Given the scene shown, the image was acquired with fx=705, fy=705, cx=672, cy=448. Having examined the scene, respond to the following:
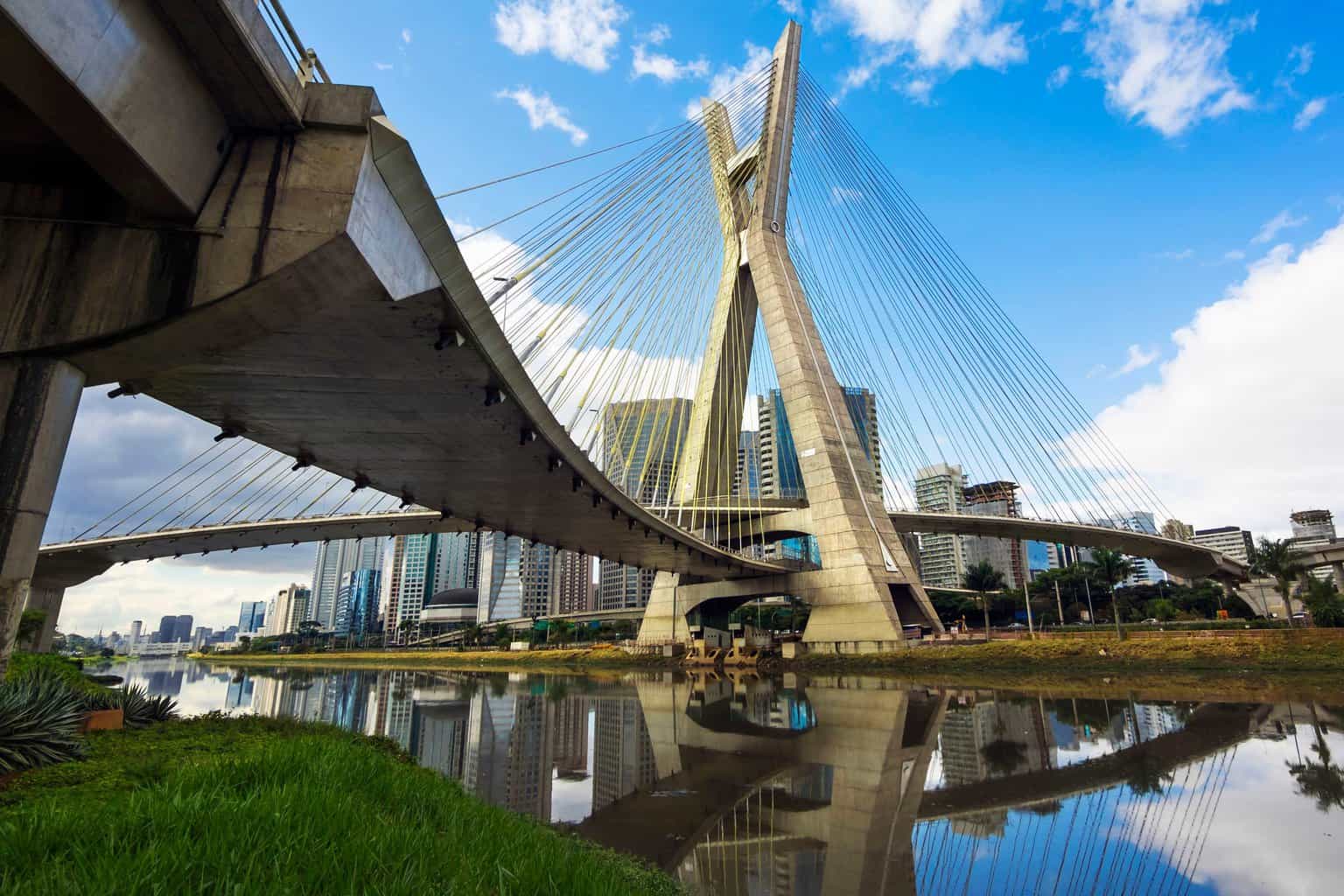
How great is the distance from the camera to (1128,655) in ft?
90.6

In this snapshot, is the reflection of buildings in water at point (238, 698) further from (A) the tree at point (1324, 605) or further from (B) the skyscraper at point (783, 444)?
(B) the skyscraper at point (783, 444)

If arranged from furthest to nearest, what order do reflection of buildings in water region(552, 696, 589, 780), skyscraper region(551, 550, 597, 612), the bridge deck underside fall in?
skyscraper region(551, 550, 597, 612)
reflection of buildings in water region(552, 696, 589, 780)
the bridge deck underside

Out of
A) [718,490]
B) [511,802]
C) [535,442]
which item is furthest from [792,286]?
[511,802]

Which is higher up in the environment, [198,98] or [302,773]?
[198,98]

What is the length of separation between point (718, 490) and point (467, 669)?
87.1 feet

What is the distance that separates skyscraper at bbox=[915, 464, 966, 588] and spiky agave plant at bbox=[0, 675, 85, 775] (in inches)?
4829

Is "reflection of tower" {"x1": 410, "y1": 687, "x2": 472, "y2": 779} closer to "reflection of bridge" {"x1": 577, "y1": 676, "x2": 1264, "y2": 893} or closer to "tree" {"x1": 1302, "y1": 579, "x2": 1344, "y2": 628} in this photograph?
"reflection of bridge" {"x1": 577, "y1": 676, "x2": 1264, "y2": 893}

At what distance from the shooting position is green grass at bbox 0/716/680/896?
3.16 meters

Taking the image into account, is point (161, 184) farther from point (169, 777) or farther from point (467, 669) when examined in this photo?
point (467, 669)

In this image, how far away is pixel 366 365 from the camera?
35.9ft

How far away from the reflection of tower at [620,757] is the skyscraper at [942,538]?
11058 centimetres

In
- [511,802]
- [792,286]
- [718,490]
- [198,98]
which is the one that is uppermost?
[792,286]

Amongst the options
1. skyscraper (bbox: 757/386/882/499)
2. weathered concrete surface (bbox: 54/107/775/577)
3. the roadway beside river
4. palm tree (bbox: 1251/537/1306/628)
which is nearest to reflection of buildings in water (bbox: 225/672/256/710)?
weathered concrete surface (bbox: 54/107/775/577)

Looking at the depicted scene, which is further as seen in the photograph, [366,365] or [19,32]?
[366,365]
